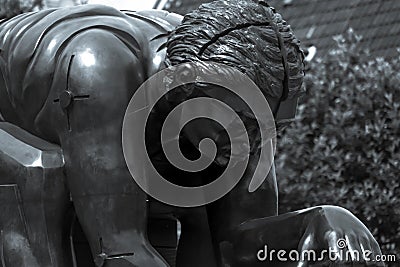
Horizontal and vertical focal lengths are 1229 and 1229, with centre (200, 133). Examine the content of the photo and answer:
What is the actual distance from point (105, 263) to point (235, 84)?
21.5 inches

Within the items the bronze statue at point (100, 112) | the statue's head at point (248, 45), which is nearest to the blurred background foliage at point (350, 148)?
the bronze statue at point (100, 112)

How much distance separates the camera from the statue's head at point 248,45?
297 cm

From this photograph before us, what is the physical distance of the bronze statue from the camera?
3.00 metres

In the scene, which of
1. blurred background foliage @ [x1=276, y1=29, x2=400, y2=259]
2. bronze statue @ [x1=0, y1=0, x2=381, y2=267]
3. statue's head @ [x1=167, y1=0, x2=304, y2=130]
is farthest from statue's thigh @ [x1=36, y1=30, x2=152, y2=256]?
blurred background foliage @ [x1=276, y1=29, x2=400, y2=259]

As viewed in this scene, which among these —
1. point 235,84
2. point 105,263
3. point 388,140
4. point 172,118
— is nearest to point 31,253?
point 105,263

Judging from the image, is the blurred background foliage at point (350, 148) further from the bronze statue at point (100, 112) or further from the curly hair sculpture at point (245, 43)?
the curly hair sculpture at point (245, 43)

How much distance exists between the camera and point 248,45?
9.75 ft

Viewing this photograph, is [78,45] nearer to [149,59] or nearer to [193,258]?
[149,59]

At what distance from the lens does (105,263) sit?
9.93 feet

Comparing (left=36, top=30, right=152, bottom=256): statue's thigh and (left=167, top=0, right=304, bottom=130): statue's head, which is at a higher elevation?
(left=167, top=0, right=304, bottom=130): statue's head

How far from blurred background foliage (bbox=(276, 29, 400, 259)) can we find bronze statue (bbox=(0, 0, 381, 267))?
5.40 m

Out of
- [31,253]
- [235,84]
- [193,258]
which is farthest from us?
[193,258]

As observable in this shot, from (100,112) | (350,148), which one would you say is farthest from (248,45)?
(350,148)

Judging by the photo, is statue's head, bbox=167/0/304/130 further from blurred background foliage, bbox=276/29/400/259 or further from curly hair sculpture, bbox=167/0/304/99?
blurred background foliage, bbox=276/29/400/259
